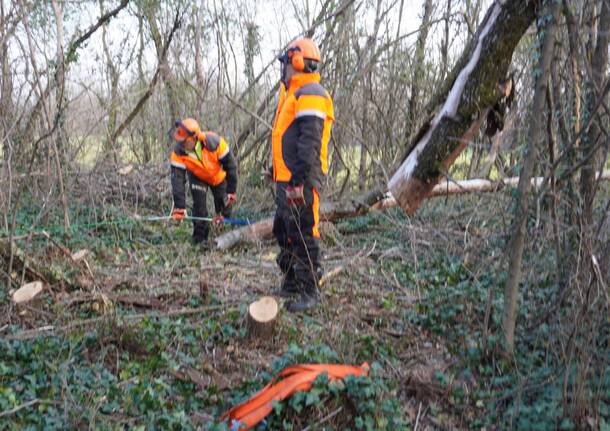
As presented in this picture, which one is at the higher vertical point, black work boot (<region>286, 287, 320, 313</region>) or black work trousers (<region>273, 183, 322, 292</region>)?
black work trousers (<region>273, 183, 322, 292</region>)

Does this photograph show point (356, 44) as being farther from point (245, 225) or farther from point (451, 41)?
point (245, 225)

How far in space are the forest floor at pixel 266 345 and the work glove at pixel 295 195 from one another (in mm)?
971

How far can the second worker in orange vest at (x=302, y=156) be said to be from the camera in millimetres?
4895

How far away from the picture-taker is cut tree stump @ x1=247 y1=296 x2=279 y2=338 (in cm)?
440

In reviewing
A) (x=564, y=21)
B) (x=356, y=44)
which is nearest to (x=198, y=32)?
(x=356, y=44)

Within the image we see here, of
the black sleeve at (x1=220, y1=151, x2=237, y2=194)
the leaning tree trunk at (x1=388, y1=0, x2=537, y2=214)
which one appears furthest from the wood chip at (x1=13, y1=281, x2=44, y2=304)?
the black sleeve at (x1=220, y1=151, x2=237, y2=194)

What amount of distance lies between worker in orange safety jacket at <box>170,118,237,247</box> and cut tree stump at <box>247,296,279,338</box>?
3082mm

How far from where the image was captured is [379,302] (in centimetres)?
544

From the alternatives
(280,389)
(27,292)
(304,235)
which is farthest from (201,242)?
(280,389)

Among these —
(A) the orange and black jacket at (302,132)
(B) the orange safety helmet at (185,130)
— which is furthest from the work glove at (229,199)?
(A) the orange and black jacket at (302,132)

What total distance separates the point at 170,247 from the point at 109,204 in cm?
208

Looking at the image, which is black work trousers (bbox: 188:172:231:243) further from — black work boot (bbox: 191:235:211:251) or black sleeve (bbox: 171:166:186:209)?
black sleeve (bbox: 171:166:186:209)

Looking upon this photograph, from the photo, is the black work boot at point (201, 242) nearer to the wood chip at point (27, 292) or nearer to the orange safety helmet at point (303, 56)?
the wood chip at point (27, 292)

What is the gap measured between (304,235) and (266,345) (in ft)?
3.66
